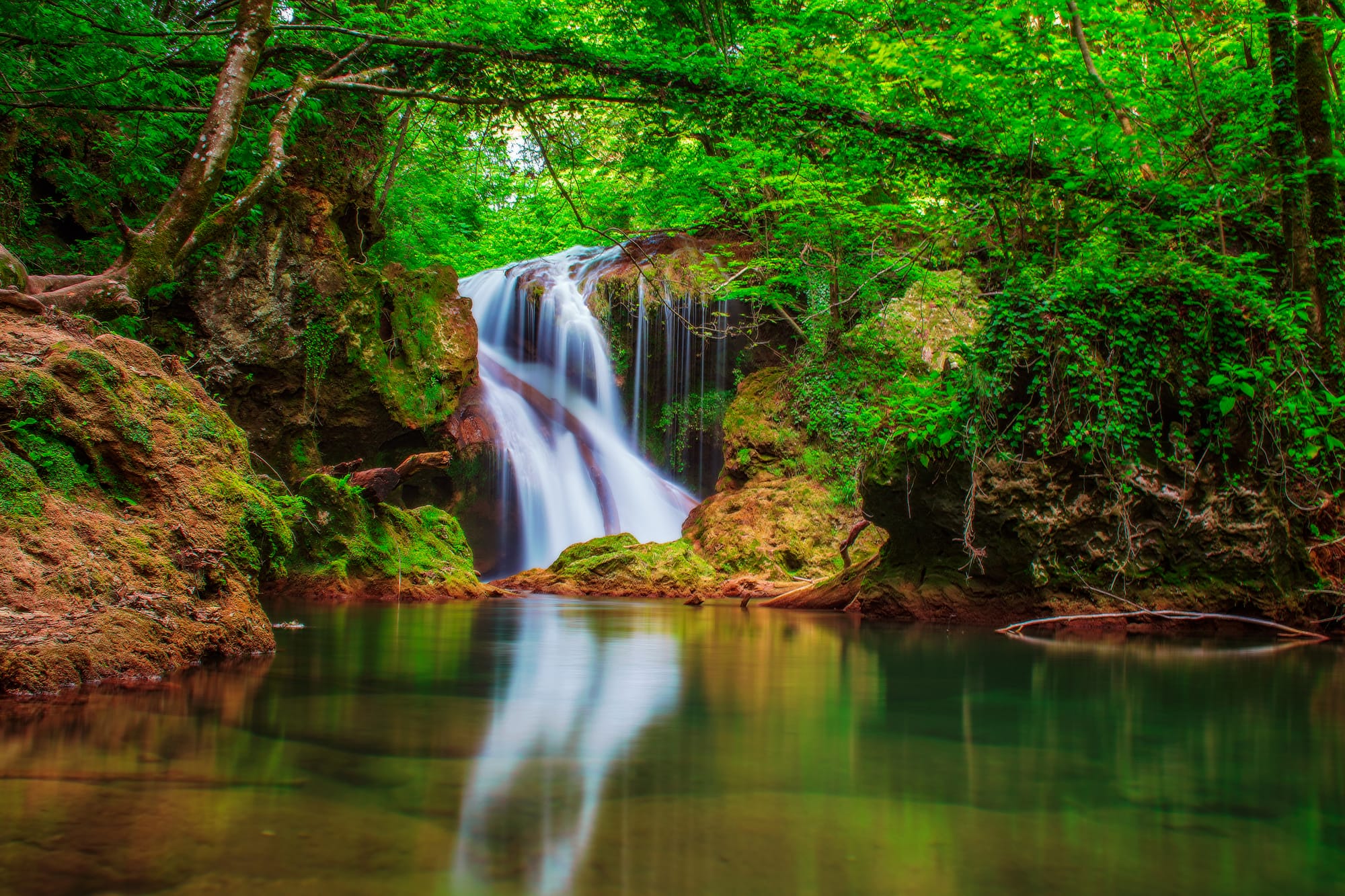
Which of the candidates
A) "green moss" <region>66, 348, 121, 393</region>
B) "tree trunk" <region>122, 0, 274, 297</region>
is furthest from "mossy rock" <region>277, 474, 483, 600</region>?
"green moss" <region>66, 348, 121, 393</region>

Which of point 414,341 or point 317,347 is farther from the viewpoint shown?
point 414,341

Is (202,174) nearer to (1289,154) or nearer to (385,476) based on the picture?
(385,476)

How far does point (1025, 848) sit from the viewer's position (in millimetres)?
1781

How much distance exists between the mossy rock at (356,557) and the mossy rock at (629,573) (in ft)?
6.31

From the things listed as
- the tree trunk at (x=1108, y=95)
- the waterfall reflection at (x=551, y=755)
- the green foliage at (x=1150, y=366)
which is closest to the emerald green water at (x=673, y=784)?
the waterfall reflection at (x=551, y=755)

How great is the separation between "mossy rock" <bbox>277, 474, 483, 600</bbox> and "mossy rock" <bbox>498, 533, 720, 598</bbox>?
192 centimetres

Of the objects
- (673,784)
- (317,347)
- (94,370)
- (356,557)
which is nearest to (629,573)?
(356,557)

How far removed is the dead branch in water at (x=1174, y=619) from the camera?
6.52 m

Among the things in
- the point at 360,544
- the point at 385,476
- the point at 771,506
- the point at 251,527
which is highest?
the point at 385,476

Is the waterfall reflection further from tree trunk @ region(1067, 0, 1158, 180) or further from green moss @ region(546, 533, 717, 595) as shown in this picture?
green moss @ region(546, 533, 717, 595)

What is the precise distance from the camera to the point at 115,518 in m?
4.00

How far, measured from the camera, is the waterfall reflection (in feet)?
5.43

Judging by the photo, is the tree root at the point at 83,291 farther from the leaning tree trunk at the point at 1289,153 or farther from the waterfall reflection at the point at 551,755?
the leaning tree trunk at the point at 1289,153

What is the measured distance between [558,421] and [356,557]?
295 inches
